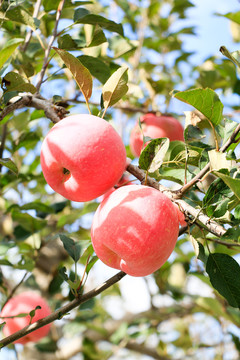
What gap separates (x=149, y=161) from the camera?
73cm

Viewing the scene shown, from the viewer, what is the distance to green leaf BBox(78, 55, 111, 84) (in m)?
1.07

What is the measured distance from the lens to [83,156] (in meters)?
0.71

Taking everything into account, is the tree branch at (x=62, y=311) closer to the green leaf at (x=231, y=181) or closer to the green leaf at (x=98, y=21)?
the green leaf at (x=231, y=181)

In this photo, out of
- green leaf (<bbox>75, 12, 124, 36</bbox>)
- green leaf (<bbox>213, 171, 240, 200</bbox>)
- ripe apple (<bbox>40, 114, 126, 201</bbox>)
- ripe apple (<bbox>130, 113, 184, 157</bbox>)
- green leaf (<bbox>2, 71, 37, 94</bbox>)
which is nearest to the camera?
green leaf (<bbox>213, 171, 240, 200</bbox>)

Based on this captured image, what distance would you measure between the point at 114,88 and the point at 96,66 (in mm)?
318

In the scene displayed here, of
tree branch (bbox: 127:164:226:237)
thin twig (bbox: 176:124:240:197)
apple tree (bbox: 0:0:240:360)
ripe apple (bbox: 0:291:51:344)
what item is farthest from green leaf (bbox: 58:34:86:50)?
ripe apple (bbox: 0:291:51:344)

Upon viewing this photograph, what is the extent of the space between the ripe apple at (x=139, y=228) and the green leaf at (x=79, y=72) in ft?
0.79

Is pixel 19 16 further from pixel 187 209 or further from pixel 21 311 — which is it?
pixel 21 311

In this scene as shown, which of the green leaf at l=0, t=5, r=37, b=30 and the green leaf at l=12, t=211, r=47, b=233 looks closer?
the green leaf at l=0, t=5, r=37, b=30

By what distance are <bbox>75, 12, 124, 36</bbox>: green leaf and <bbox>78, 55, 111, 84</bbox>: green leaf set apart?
9cm

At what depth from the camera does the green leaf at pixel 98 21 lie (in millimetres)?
1043

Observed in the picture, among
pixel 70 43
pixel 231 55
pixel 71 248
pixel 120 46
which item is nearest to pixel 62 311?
pixel 71 248

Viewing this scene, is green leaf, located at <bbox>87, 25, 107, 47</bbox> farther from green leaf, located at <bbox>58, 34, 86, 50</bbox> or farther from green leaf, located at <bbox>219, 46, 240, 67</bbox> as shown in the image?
green leaf, located at <bbox>219, 46, 240, 67</bbox>

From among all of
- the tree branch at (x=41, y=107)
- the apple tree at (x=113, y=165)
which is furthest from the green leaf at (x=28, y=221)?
the tree branch at (x=41, y=107)
